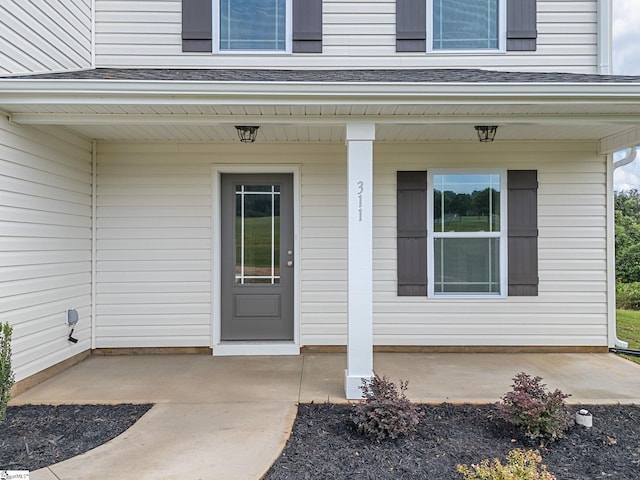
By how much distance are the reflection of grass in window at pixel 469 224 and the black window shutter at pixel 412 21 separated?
2.01 m

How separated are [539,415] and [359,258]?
163 centimetres

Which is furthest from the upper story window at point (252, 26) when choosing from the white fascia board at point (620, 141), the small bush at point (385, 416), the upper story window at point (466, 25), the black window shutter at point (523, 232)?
the small bush at point (385, 416)

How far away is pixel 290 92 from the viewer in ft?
10.8

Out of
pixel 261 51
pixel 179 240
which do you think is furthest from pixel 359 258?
pixel 261 51

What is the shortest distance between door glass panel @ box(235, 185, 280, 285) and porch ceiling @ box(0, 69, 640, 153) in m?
1.24

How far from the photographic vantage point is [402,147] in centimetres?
486

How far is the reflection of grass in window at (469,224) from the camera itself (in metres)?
4.91

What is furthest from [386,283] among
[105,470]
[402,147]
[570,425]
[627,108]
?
[105,470]

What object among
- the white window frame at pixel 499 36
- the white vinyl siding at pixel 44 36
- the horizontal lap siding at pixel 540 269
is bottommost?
the horizontal lap siding at pixel 540 269

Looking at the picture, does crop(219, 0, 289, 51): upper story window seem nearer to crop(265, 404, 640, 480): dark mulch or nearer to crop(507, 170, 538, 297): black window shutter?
crop(507, 170, 538, 297): black window shutter

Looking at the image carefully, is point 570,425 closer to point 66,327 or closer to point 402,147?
point 402,147

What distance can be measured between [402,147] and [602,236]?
249cm

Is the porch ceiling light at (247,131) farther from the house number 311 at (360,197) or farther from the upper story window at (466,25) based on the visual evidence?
the upper story window at (466,25)

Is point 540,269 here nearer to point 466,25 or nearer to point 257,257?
point 466,25
